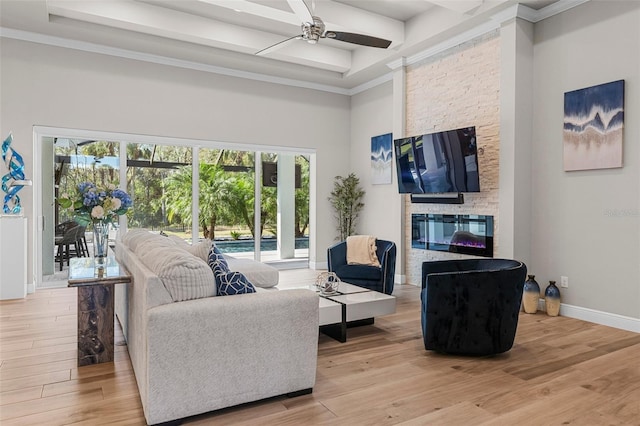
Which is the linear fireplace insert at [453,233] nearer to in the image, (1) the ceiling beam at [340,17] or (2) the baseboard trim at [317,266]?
(2) the baseboard trim at [317,266]

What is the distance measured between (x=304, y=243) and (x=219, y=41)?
3926mm

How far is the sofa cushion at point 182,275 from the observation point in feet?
7.82

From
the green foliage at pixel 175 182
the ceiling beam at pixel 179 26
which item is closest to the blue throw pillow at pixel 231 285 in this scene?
the green foliage at pixel 175 182

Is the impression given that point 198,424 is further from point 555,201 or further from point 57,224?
point 57,224

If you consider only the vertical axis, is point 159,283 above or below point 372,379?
above

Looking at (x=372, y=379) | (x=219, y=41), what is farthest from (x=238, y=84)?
(x=372, y=379)

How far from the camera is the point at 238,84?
708 cm

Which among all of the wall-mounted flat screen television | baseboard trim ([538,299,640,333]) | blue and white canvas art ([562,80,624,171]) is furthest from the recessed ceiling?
baseboard trim ([538,299,640,333])

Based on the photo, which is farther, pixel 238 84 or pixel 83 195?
pixel 238 84

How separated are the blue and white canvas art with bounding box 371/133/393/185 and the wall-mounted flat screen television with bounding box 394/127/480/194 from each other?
0.81 meters

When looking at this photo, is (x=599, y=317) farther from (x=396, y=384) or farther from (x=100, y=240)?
(x=100, y=240)

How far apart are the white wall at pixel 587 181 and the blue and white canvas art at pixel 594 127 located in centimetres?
7

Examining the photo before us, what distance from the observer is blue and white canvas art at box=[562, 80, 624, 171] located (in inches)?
164

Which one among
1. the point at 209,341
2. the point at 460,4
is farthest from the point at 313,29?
the point at 209,341
